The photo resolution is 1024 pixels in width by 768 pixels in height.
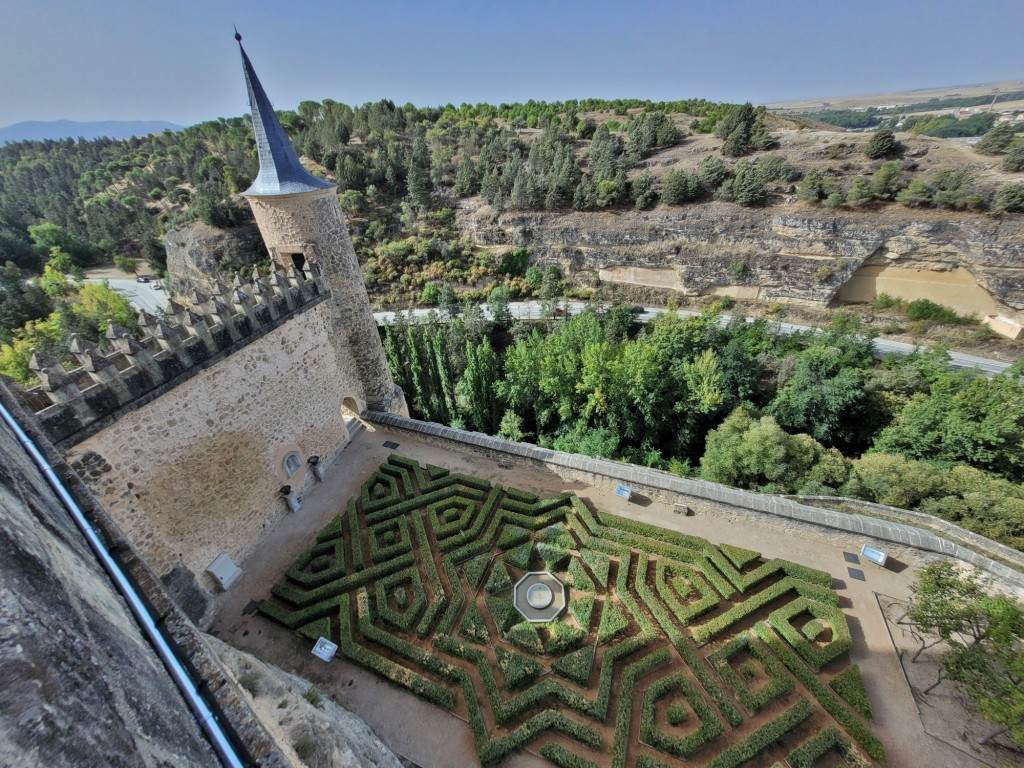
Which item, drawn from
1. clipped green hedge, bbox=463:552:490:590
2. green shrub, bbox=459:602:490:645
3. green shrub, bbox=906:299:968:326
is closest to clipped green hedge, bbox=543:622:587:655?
green shrub, bbox=459:602:490:645

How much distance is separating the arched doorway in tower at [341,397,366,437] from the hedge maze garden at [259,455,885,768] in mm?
5127

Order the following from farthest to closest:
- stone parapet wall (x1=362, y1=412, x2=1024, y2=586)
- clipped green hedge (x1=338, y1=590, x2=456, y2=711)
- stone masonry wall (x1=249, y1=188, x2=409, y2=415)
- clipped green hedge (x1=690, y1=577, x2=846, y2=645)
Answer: stone masonry wall (x1=249, y1=188, x2=409, y2=415) → stone parapet wall (x1=362, y1=412, x2=1024, y2=586) → clipped green hedge (x1=690, y1=577, x2=846, y2=645) → clipped green hedge (x1=338, y1=590, x2=456, y2=711)

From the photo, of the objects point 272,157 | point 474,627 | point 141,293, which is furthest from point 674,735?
point 141,293

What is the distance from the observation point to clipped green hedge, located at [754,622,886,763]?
8680 millimetres

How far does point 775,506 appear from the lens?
43.3 ft

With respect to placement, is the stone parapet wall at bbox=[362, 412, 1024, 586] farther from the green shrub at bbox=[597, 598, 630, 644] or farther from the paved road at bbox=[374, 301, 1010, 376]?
the paved road at bbox=[374, 301, 1010, 376]

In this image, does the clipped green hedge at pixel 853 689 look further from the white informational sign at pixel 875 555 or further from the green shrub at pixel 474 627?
the green shrub at pixel 474 627

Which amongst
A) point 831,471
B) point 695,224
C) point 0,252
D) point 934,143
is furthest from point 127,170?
point 934,143

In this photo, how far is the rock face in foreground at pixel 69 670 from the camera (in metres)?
2.15

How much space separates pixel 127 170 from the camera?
6856 cm

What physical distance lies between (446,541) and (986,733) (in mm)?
13413

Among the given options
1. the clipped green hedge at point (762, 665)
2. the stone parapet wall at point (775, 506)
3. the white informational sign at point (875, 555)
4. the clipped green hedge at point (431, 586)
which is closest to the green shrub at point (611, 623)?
the clipped green hedge at point (762, 665)

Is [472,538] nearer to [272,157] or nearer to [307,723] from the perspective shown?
[307,723]

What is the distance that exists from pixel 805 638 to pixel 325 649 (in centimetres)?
1222
